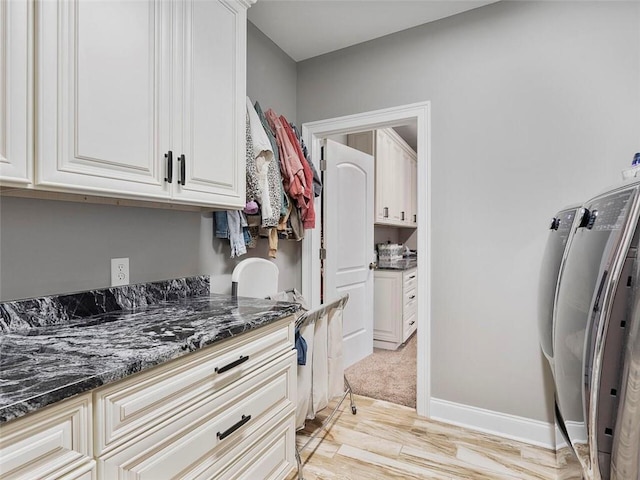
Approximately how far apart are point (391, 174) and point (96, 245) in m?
3.37

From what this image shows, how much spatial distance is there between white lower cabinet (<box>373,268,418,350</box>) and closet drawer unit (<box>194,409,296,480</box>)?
2.21 metres

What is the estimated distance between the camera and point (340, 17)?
2.18 m

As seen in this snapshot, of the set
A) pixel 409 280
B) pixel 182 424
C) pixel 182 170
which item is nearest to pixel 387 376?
pixel 409 280

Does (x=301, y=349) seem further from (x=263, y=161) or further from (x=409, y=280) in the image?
(x=409, y=280)

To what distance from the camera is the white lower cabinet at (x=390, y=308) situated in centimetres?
361

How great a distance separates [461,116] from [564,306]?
57.6 inches

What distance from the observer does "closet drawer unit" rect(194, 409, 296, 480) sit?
116 centimetres

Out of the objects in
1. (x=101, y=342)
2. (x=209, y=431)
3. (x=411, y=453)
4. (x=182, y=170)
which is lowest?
(x=411, y=453)

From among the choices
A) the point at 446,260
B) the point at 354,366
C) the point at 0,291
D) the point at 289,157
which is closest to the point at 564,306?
the point at 446,260

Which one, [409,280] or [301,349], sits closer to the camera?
[301,349]

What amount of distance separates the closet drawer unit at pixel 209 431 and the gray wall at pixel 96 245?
0.70 m

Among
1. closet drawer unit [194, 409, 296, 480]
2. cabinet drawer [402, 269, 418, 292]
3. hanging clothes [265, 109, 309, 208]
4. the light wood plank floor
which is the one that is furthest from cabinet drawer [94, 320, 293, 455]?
cabinet drawer [402, 269, 418, 292]

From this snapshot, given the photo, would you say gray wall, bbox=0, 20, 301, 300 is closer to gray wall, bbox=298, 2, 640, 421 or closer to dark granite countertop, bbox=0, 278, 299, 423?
dark granite countertop, bbox=0, 278, 299, 423

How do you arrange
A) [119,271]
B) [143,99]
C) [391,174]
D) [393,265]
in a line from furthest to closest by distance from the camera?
[391,174] < [393,265] < [119,271] < [143,99]
